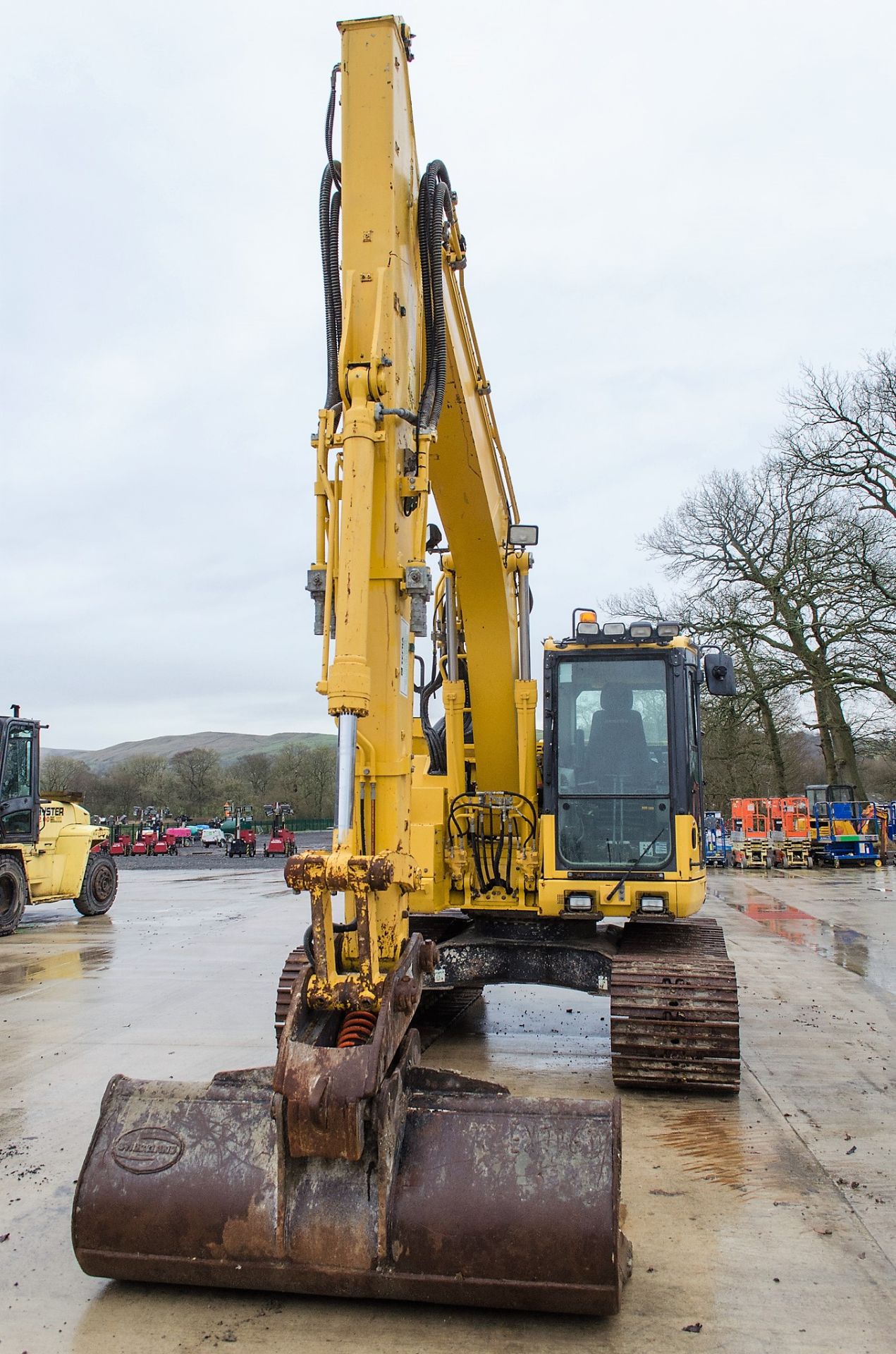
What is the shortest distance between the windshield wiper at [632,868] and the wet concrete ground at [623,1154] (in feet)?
3.46

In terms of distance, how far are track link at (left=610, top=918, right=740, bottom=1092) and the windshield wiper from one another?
1.98ft

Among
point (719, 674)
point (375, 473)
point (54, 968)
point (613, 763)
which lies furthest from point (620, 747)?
point (54, 968)

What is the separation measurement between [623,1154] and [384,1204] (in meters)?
1.95

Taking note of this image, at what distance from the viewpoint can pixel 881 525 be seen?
2566 centimetres

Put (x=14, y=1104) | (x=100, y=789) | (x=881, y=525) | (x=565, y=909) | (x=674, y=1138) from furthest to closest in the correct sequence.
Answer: (x=100, y=789), (x=881, y=525), (x=565, y=909), (x=14, y=1104), (x=674, y=1138)

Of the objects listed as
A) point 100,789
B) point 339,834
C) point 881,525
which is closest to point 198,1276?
point 339,834

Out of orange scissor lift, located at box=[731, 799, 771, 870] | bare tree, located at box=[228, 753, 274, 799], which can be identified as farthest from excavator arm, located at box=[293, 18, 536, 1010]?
bare tree, located at box=[228, 753, 274, 799]

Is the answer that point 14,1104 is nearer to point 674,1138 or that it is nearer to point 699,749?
point 674,1138

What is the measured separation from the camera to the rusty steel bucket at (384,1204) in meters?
3.26

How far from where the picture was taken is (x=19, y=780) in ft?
45.2

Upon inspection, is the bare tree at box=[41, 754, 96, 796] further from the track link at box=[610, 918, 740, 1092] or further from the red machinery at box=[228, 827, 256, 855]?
the track link at box=[610, 918, 740, 1092]

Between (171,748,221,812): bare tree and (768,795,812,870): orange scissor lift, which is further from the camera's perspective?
(171,748,221,812): bare tree

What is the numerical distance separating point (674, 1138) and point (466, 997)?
11.4 ft

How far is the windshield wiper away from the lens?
253 inches
